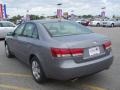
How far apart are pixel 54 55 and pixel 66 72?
428 mm

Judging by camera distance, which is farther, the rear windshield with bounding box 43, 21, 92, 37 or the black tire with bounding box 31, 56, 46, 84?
the rear windshield with bounding box 43, 21, 92, 37

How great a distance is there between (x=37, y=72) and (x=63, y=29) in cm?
126

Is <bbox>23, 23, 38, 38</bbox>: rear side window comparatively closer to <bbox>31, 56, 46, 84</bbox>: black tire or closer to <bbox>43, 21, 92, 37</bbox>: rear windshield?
<bbox>43, 21, 92, 37</bbox>: rear windshield

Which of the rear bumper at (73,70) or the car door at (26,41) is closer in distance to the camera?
the rear bumper at (73,70)

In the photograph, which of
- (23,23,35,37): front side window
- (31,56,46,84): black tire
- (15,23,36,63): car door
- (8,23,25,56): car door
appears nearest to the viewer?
(31,56,46,84): black tire

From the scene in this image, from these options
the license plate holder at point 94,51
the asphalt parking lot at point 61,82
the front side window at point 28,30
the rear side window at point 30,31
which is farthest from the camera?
the front side window at point 28,30

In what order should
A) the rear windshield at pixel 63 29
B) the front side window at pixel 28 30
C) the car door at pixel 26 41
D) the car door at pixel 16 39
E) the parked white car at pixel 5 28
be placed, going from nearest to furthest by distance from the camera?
1. the rear windshield at pixel 63 29
2. the car door at pixel 26 41
3. the front side window at pixel 28 30
4. the car door at pixel 16 39
5. the parked white car at pixel 5 28

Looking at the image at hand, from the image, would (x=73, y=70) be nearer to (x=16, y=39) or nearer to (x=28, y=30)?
(x=28, y=30)

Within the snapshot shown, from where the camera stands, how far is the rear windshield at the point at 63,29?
5684 millimetres

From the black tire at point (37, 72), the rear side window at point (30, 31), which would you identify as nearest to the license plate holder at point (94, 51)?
the black tire at point (37, 72)

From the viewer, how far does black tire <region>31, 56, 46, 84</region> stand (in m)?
5.48

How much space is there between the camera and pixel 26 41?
20.4 ft

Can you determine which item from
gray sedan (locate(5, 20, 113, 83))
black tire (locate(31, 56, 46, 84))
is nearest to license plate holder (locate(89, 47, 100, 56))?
gray sedan (locate(5, 20, 113, 83))

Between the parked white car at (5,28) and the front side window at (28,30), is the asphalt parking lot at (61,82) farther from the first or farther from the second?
the parked white car at (5,28)
